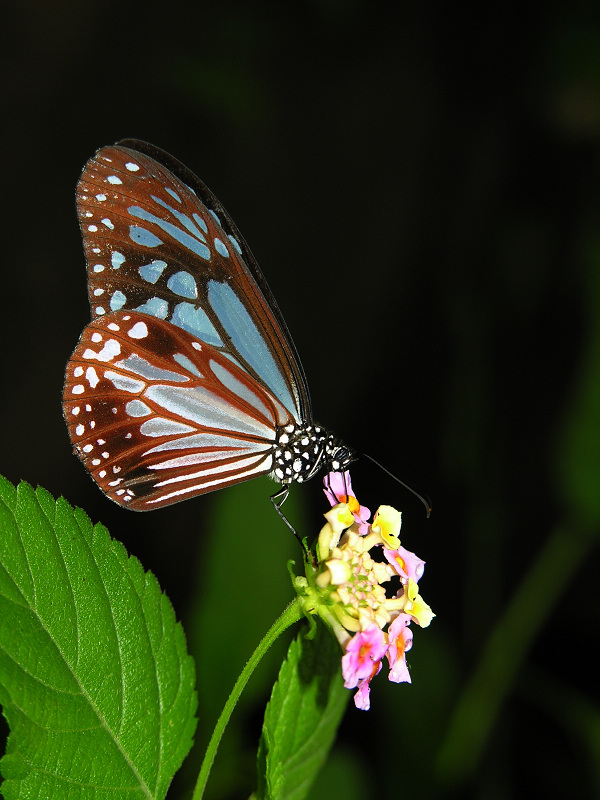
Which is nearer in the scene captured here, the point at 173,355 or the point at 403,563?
the point at 403,563

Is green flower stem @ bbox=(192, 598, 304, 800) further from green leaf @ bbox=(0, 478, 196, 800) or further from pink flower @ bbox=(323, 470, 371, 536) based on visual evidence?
pink flower @ bbox=(323, 470, 371, 536)

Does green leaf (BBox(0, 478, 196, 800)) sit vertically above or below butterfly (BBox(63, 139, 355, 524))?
below

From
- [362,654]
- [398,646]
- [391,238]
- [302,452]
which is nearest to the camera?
[362,654]

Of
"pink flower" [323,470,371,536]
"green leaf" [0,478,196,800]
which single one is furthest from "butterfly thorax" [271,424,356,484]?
"green leaf" [0,478,196,800]

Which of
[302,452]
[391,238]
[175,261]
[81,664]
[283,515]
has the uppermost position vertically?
[391,238]

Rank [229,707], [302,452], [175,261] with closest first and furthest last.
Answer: [229,707] < [175,261] < [302,452]

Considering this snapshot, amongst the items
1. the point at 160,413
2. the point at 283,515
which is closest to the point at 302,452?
the point at 283,515

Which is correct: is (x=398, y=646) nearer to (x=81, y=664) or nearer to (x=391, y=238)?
(x=81, y=664)
